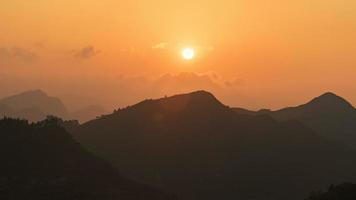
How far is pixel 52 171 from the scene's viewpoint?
13650 cm

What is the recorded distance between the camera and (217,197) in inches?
7785

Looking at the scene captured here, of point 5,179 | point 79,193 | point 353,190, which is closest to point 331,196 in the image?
point 353,190

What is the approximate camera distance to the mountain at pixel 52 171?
127 m

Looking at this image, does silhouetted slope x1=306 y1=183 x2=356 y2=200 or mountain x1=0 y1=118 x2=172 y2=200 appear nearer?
silhouetted slope x1=306 y1=183 x2=356 y2=200

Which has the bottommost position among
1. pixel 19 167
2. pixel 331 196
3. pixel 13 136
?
pixel 331 196

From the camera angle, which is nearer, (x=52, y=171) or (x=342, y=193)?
(x=342, y=193)

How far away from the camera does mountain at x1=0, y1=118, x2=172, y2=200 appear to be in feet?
417

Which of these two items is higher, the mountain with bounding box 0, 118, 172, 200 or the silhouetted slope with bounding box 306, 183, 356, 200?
the mountain with bounding box 0, 118, 172, 200

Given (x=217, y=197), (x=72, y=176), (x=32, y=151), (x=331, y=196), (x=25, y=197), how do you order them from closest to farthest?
(x=331, y=196) < (x=25, y=197) < (x=72, y=176) < (x=32, y=151) < (x=217, y=197)

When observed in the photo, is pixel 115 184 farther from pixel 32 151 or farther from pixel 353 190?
pixel 353 190

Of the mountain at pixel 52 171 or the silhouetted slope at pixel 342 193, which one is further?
the mountain at pixel 52 171

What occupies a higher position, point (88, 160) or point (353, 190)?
point (88, 160)

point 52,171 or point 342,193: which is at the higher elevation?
point 52,171

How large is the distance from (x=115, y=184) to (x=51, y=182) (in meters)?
15.1
